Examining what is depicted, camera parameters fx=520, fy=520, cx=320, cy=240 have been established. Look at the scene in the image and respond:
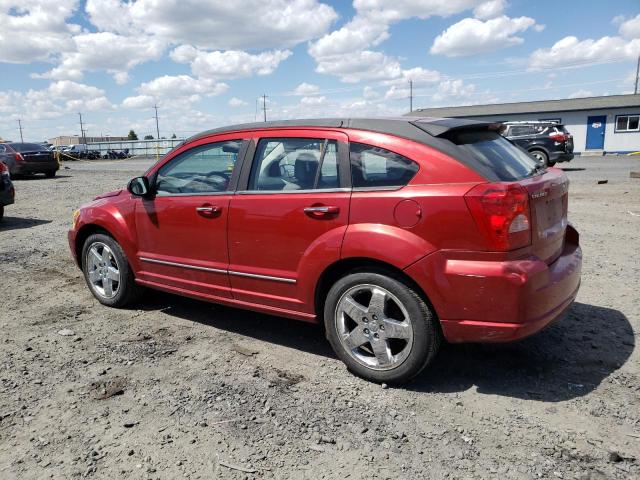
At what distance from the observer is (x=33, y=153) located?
21.7 metres

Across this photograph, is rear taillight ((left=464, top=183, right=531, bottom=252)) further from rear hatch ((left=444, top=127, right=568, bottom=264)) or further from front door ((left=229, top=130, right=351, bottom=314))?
front door ((left=229, top=130, right=351, bottom=314))

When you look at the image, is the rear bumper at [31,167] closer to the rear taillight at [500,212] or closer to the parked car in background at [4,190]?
the parked car in background at [4,190]

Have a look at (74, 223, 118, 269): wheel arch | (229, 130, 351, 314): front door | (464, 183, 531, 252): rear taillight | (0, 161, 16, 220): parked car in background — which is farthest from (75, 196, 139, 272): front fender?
(0, 161, 16, 220): parked car in background

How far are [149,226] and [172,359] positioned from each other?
1.29 m

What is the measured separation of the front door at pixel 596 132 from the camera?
34531 millimetres

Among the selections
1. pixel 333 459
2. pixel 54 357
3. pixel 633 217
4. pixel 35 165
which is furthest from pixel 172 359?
pixel 35 165

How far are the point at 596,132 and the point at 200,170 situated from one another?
36706 mm

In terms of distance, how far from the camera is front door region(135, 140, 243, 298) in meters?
4.16

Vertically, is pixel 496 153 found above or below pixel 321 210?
above

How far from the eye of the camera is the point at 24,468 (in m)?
2.69

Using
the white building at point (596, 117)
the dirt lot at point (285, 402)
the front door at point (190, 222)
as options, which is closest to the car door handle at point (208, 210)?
the front door at point (190, 222)

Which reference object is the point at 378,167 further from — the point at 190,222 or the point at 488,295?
the point at 190,222

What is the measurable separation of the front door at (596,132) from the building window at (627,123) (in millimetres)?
805

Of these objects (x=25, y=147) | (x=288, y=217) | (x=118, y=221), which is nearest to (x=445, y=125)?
(x=288, y=217)
